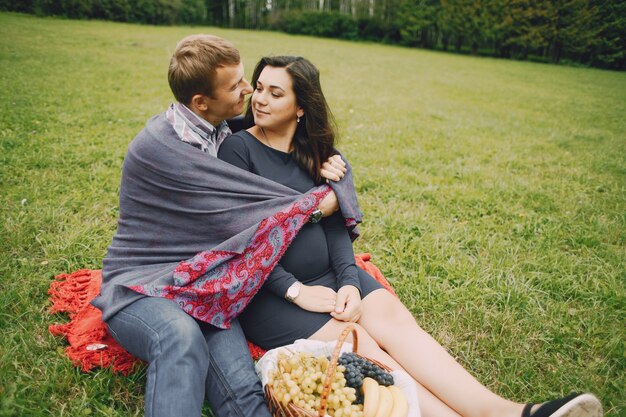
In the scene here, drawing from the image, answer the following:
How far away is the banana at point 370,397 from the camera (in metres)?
1.74

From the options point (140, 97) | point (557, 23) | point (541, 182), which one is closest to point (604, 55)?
point (557, 23)

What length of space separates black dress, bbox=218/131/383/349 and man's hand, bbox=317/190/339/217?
9 centimetres

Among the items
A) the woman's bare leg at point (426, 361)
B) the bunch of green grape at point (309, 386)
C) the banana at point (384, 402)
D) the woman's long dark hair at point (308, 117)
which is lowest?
the woman's bare leg at point (426, 361)

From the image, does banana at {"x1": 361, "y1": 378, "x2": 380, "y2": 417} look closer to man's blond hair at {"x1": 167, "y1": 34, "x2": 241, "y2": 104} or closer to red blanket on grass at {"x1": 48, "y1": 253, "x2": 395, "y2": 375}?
red blanket on grass at {"x1": 48, "y1": 253, "x2": 395, "y2": 375}

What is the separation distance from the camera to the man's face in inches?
98.1

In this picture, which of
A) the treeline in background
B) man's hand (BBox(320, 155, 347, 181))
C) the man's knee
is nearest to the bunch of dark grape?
the man's knee

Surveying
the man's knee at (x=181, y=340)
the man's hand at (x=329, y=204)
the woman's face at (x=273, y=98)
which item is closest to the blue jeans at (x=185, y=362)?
the man's knee at (x=181, y=340)

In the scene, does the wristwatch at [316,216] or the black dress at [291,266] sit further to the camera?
the wristwatch at [316,216]

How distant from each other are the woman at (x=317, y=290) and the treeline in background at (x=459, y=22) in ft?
109

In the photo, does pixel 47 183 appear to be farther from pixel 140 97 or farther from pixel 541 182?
pixel 541 182

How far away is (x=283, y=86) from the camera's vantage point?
2.72 metres

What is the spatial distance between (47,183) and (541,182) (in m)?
6.39

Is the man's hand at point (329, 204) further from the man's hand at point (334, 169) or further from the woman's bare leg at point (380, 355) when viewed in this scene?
→ the woman's bare leg at point (380, 355)

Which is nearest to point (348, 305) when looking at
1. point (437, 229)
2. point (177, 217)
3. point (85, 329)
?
point (177, 217)
